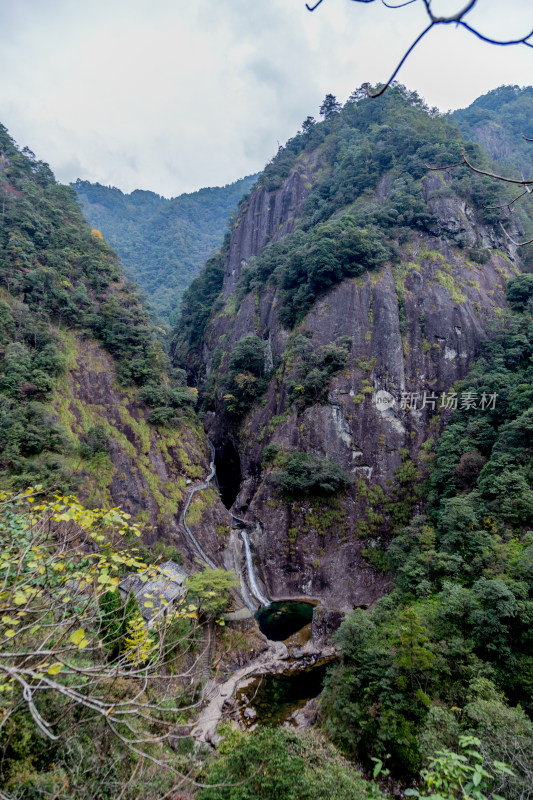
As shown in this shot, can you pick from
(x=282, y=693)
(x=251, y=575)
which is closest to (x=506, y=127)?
(x=251, y=575)

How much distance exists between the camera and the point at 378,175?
37.1m

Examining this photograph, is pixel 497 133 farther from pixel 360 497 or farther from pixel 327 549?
pixel 327 549

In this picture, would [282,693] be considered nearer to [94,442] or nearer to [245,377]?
[94,442]

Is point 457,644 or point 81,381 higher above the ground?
point 81,381

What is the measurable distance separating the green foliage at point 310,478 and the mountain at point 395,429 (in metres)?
0.14

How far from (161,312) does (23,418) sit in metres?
51.4

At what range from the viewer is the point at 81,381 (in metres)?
23.0

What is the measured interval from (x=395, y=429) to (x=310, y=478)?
6.95 m

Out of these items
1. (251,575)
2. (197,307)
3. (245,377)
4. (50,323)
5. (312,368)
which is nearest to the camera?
(251,575)

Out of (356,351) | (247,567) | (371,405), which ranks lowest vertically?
(247,567)

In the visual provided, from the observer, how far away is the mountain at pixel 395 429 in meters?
10.6

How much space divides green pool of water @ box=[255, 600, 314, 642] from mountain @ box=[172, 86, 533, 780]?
34.9 inches

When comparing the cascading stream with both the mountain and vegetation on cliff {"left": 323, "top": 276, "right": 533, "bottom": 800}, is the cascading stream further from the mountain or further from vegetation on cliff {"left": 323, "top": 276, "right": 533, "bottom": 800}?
vegetation on cliff {"left": 323, "top": 276, "right": 533, "bottom": 800}

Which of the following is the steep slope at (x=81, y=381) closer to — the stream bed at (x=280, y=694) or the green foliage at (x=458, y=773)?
the stream bed at (x=280, y=694)
